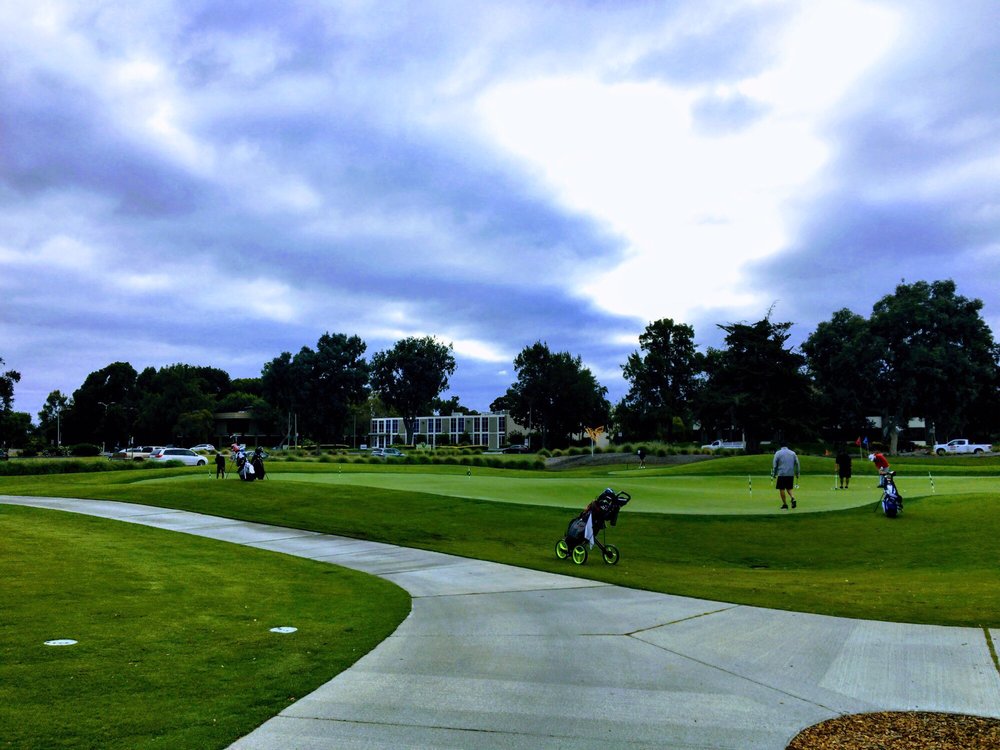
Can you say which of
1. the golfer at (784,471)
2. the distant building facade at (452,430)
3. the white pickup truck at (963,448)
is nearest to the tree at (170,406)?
the distant building facade at (452,430)

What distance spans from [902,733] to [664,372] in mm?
104533

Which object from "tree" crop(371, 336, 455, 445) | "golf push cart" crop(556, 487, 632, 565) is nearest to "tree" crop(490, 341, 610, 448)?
"tree" crop(371, 336, 455, 445)

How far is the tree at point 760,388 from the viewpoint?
76.9 m

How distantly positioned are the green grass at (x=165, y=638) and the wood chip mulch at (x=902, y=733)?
3.89 metres

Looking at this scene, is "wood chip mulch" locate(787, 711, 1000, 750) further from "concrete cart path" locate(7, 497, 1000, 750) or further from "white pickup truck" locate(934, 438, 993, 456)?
"white pickup truck" locate(934, 438, 993, 456)

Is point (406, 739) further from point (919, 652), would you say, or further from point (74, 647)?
point (919, 652)

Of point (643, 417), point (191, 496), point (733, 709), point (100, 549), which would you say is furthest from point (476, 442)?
point (733, 709)

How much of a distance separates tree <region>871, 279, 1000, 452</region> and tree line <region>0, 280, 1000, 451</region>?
0.51ft

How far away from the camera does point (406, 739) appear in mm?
5246

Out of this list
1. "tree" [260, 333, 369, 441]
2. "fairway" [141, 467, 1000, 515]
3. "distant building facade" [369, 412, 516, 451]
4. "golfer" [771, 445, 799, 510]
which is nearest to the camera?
"golfer" [771, 445, 799, 510]

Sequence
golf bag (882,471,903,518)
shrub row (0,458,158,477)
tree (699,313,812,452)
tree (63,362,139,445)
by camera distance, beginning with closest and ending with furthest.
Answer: golf bag (882,471,903,518) < shrub row (0,458,158,477) < tree (699,313,812,452) < tree (63,362,139,445)

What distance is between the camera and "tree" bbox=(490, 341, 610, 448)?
4031 inches

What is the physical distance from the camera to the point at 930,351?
80062 mm

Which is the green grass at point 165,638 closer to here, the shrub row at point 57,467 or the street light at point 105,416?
the shrub row at point 57,467
